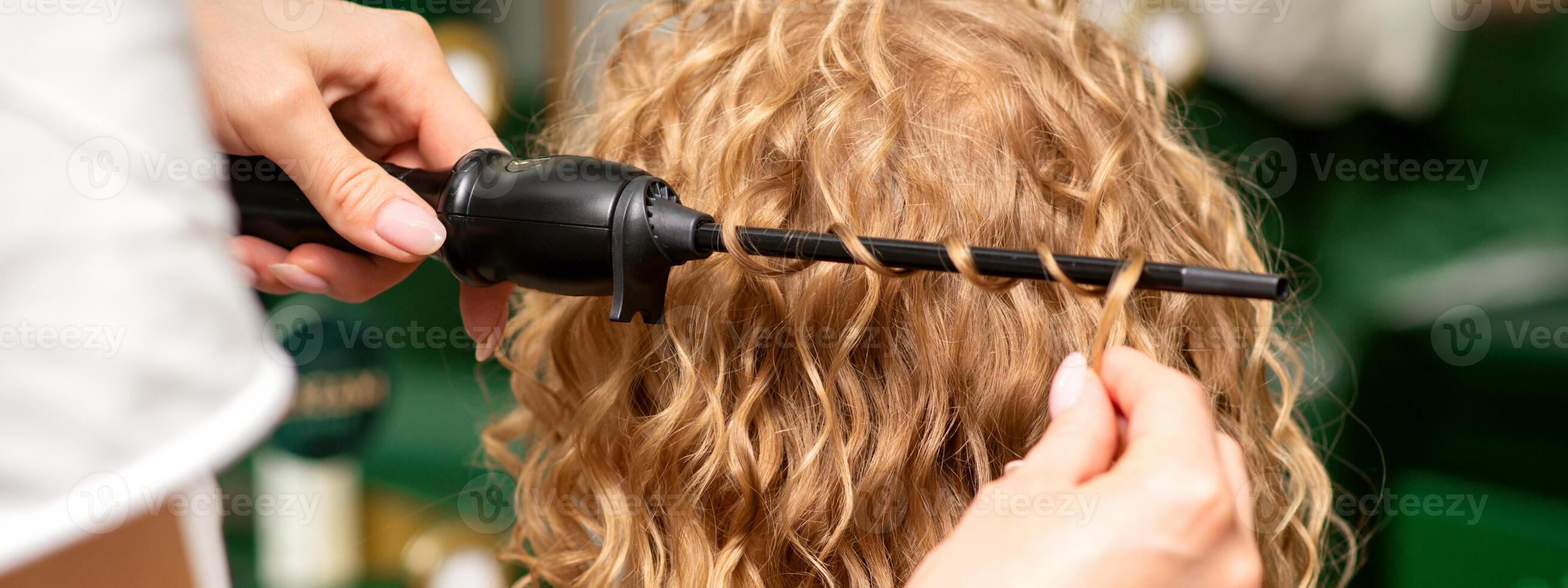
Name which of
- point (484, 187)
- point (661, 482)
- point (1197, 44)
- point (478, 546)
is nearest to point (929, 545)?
point (661, 482)

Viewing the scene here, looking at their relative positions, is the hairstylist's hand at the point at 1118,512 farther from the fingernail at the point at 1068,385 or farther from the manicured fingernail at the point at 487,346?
the manicured fingernail at the point at 487,346

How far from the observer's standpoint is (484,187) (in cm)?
49

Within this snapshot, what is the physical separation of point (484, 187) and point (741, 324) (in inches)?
6.2

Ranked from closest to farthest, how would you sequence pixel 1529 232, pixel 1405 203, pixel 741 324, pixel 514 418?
pixel 741 324 < pixel 514 418 < pixel 1529 232 < pixel 1405 203

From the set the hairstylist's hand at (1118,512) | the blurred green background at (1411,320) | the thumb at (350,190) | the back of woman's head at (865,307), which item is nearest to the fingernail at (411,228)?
the thumb at (350,190)

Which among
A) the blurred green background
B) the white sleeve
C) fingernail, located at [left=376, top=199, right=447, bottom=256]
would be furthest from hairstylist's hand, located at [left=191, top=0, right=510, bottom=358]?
the blurred green background

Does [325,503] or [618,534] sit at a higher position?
[618,534]

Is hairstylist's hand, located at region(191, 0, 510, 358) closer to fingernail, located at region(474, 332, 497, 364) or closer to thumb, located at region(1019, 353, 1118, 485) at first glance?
fingernail, located at region(474, 332, 497, 364)

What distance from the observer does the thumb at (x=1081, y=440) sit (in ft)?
1.21

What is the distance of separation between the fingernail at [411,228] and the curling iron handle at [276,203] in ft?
0.11

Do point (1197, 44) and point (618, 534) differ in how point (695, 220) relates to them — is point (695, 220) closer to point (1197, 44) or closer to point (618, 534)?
point (618, 534)

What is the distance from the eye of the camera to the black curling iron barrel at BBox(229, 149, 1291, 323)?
1.38 feet

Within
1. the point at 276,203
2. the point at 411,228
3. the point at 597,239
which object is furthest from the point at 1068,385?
the point at 276,203

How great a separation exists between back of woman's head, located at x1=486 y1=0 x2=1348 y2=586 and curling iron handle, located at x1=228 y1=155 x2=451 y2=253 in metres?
0.16
